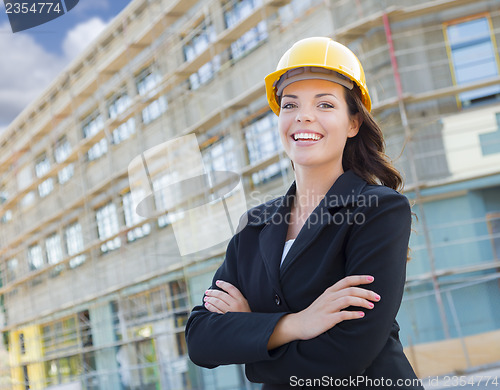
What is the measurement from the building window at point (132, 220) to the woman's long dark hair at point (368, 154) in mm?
8779

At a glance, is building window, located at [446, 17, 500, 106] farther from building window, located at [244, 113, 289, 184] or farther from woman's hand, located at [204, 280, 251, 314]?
woman's hand, located at [204, 280, 251, 314]

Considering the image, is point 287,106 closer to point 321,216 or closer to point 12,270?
point 321,216

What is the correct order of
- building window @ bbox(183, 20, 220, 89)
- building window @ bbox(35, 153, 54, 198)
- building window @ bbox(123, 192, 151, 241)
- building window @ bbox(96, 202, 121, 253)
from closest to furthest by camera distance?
building window @ bbox(183, 20, 220, 89)
building window @ bbox(123, 192, 151, 241)
building window @ bbox(96, 202, 121, 253)
building window @ bbox(35, 153, 54, 198)

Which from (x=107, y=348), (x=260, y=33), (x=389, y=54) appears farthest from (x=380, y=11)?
(x=107, y=348)

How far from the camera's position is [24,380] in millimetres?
13336

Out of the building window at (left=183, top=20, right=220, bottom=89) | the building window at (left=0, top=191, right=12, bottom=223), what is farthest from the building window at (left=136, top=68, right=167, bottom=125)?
the building window at (left=0, top=191, right=12, bottom=223)

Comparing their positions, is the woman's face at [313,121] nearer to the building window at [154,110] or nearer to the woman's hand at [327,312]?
the woman's hand at [327,312]

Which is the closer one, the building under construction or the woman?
the woman

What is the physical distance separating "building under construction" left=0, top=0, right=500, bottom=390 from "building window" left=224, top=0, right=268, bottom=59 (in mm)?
29

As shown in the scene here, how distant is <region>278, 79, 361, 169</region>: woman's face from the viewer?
1.14 m

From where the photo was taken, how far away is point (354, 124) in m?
1.21

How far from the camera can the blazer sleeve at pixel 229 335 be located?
1.07 m

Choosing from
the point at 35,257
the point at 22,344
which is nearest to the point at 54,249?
the point at 35,257

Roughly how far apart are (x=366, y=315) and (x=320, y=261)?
0.37 feet
